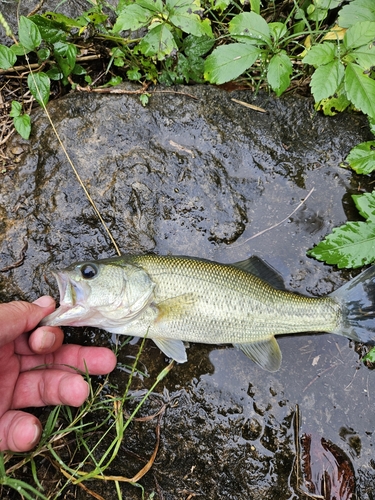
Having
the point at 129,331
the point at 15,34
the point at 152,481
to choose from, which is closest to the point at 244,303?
the point at 129,331

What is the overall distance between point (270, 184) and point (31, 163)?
92.6 inches

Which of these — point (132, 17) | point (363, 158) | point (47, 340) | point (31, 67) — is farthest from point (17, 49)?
point (363, 158)

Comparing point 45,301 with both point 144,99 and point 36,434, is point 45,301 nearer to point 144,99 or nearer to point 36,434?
point 36,434

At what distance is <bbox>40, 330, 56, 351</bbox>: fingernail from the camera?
3272 mm

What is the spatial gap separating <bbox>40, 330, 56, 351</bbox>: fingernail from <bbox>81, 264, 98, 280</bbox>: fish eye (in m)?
0.54

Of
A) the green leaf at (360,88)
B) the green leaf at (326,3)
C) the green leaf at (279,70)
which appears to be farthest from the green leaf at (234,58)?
the green leaf at (326,3)

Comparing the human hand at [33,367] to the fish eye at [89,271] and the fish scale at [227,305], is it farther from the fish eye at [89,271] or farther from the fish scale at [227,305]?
the fish scale at [227,305]

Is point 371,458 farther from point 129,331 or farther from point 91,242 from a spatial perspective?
point 91,242

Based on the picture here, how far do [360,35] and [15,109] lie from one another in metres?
3.22

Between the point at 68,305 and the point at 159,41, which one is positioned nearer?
the point at 68,305

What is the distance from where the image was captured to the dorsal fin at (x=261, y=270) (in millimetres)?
3688

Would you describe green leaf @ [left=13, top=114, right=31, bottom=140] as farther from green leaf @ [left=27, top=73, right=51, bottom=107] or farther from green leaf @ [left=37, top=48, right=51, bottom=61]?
green leaf @ [left=37, top=48, right=51, bottom=61]

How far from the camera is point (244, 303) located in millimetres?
3465

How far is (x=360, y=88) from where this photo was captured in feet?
10.7
